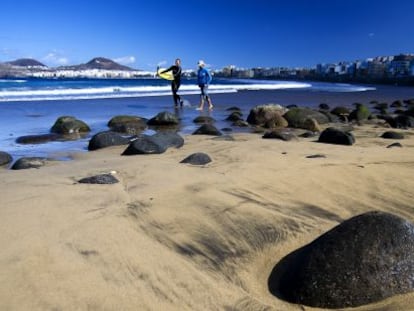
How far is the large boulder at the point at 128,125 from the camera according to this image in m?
9.63

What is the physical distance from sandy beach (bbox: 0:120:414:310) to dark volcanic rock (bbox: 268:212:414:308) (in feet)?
0.25

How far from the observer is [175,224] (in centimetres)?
345

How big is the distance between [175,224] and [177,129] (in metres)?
6.92

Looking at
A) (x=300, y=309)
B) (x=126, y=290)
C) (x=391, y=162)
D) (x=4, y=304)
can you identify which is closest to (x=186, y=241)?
(x=126, y=290)

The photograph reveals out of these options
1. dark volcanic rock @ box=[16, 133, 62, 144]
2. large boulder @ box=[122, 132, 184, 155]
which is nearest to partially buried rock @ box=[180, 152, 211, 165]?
large boulder @ box=[122, 132, 184, 155]

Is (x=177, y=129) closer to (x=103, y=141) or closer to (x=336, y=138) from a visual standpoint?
(x=103, y=141)

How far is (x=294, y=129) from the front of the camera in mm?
10578

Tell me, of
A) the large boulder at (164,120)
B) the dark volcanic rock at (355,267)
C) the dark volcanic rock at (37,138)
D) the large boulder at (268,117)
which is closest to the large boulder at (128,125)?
the large boulder at (164,120)

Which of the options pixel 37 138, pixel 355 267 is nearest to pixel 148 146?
pixel 37 138

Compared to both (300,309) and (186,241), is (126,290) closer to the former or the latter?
(186,241)

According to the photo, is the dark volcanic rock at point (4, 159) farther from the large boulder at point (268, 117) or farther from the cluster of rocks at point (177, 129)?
the large boulder at point (268, 117)

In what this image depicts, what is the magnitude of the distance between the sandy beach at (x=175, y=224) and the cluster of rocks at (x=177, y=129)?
120 centimetres

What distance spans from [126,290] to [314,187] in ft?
8.02

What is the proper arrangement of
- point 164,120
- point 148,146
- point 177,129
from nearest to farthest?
1. point 148,146
2. point 177,129
3. point 164,120
